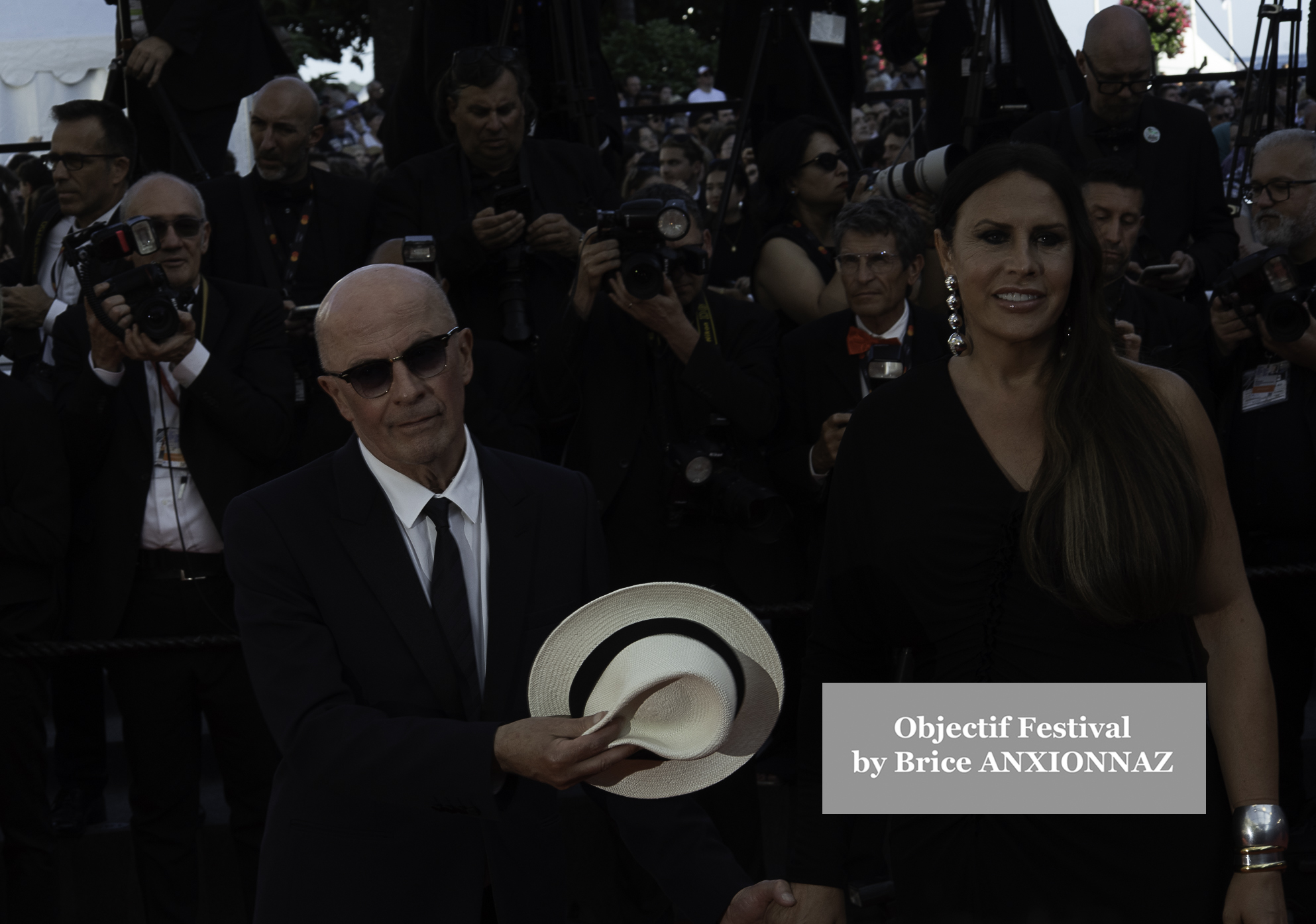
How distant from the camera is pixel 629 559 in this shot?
4.43 m

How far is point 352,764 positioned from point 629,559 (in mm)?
2317

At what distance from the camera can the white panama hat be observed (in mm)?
1934

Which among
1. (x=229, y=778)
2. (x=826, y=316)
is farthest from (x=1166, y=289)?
(x=229, y=778)

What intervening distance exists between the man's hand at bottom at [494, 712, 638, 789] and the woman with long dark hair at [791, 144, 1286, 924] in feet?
1.69

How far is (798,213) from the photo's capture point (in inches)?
209

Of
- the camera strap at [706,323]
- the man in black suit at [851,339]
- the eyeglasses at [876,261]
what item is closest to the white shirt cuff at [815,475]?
the man in black suit at [851,339]

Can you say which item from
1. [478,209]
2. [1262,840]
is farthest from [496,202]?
[1262,840]

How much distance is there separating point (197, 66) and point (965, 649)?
178 inches

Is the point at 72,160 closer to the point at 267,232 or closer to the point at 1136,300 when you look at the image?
the point at 267,232

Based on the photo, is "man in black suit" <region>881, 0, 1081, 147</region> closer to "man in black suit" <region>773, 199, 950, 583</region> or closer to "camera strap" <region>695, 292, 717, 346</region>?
"man in black suit" <region>773, 199, 950, 583</region>

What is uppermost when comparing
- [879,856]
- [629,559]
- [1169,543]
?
[1169,543]

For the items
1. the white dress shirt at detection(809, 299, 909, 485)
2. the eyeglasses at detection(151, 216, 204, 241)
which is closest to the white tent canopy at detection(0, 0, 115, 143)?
the eyeglasses at detection(151, 216, 204, 241)

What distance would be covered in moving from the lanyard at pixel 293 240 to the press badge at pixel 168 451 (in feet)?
3.05

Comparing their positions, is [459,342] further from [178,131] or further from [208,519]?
[178,131]
